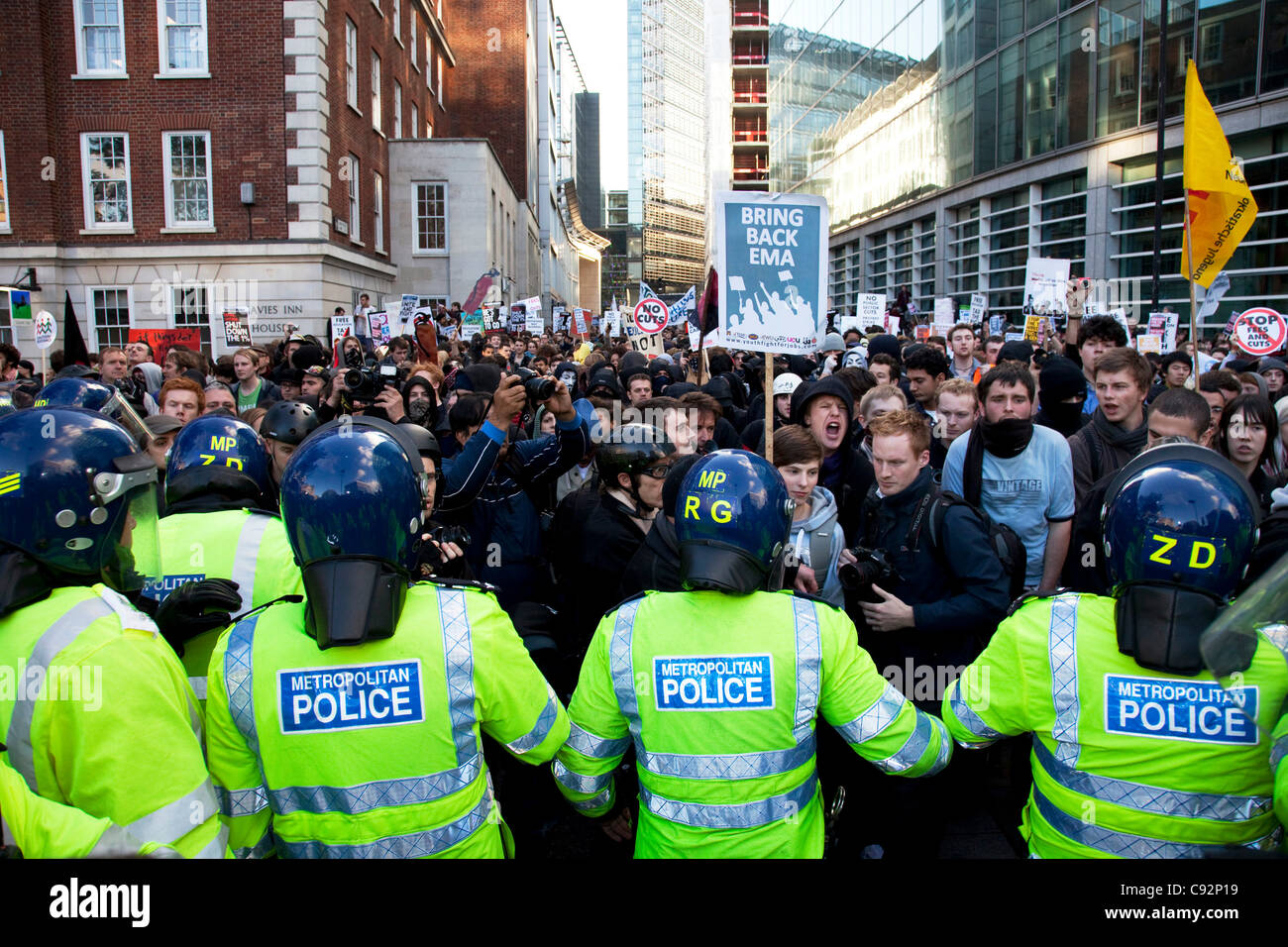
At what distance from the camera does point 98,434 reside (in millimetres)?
2039

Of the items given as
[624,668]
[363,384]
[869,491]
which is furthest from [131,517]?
[363,384]

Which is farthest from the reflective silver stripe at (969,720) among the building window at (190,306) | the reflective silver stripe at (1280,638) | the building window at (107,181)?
the building window at (107,181)

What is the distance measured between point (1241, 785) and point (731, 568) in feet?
4.08

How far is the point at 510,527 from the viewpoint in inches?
183

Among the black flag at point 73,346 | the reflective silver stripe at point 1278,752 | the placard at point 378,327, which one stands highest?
the placard at point 378,327

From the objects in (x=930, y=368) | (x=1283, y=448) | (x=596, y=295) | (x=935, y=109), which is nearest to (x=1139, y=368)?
(x=1283, y=448)

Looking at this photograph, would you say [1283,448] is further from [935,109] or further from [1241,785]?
[935,109]

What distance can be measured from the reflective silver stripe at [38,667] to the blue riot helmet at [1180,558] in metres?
2.23

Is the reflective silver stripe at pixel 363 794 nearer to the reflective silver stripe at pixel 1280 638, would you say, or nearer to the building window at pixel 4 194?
the reflective silver stripe at pixel 1280 638

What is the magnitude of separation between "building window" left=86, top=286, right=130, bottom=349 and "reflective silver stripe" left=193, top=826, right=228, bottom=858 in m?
23.9

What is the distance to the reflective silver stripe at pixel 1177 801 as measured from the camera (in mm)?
2047

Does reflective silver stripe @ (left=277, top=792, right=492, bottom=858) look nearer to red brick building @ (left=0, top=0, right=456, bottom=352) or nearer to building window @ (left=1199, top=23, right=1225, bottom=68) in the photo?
building window @ (left=1199, top=23, right=1225, bottom=68)

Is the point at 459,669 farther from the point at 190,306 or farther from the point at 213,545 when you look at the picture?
the point at 190,306

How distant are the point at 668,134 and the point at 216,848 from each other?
383ft
